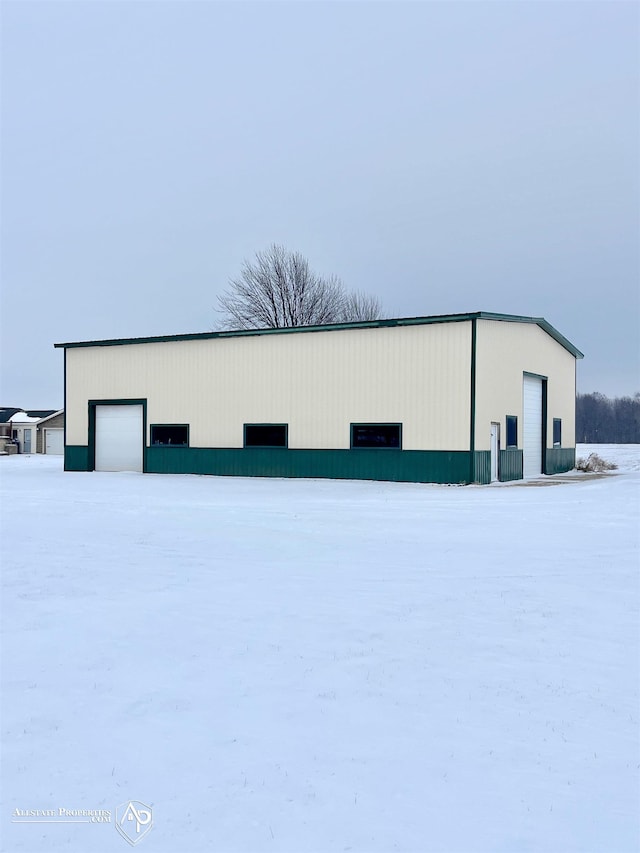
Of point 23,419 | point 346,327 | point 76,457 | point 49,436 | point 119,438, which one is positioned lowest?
point 76,457

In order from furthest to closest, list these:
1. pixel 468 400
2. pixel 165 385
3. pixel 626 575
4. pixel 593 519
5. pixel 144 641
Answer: pixel 165 385 → pixel 468 400 → pixel 593 519 → pixel 626 575 → pixel 144 641

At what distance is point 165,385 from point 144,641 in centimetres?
2541

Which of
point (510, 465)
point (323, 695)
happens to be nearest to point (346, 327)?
point (510, 465)

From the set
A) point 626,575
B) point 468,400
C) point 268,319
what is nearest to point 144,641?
point 626,575

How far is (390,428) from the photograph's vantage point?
2608 cm

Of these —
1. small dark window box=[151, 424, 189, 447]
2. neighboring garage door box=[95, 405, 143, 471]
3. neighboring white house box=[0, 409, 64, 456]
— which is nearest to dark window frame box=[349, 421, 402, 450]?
small dark window box=[151, 424, 189, 447]

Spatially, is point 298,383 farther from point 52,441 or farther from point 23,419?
point 23,419

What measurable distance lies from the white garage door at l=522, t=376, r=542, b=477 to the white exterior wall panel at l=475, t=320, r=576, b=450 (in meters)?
0.66

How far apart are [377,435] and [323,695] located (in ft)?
69.6

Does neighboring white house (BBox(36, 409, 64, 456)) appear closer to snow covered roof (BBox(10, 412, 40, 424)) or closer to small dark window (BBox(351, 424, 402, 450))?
snow covered roof (BBox(10, 412, 40, 424))

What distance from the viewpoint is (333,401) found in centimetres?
2717

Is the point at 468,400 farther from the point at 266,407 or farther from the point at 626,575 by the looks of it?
the point at 626,575

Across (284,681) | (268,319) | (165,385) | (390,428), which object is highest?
(268,319)

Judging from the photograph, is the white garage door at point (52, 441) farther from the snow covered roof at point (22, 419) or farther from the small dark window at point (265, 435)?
the small dark window at point (265, 435)
